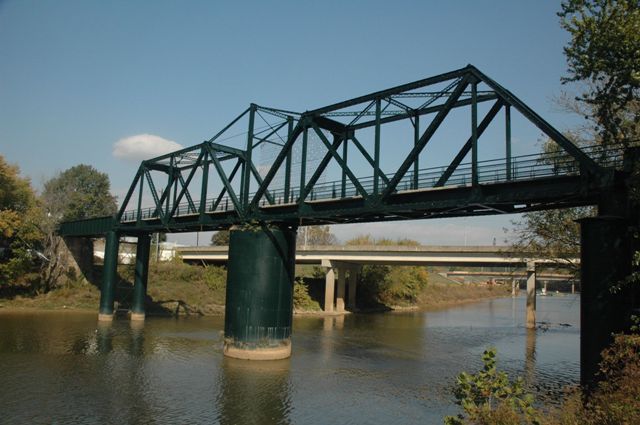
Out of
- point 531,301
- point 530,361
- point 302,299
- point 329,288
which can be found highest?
point 531,301

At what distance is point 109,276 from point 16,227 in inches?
499

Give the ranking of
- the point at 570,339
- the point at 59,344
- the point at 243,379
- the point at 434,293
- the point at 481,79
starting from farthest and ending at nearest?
1. the point at 434,293
2. the point at 570,339
3. the point at 59,344
4. the point at 243,379
5. the point at 481,79

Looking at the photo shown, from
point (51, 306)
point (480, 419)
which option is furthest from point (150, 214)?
point (480, 419)

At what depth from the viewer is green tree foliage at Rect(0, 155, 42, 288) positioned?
5734 centimetres

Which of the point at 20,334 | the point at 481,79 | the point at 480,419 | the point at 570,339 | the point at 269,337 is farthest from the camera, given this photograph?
the point at 570,339

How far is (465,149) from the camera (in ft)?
87.2

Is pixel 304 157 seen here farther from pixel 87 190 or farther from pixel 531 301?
pixel 87 190

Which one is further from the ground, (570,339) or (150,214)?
(150,214)

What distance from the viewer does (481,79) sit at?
979 inches

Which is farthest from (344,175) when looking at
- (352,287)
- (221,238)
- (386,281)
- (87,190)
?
(87,190)

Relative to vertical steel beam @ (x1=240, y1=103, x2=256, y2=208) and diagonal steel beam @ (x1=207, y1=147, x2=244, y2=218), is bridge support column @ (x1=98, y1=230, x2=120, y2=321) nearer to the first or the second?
diagonal steel beam @ (x1=207, y1=147, x2=244, y2=218)

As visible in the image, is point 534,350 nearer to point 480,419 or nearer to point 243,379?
point 243,379

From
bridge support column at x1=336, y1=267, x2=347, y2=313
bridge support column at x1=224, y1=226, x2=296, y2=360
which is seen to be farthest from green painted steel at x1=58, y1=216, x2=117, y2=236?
bridge support column at x1=336, y1=267, x2=347, y2=313

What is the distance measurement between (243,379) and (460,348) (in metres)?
20.9
